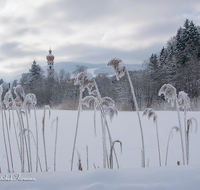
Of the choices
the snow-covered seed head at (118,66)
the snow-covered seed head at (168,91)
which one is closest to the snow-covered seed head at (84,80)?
the snow-covered seed head at (118,66)

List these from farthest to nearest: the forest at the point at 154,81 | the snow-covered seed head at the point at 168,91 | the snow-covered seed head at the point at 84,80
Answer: the forest at the point at 154,81
the snow-covered seed head at the point at 168,91
the snow-covered seed head at the point at 84,80

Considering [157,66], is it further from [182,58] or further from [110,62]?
[110,62]

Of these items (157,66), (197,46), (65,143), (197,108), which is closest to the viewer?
(65,143)

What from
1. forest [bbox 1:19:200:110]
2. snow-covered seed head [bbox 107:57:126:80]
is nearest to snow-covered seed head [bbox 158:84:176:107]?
snow-covered seed head [bbox 107:57:126:80]

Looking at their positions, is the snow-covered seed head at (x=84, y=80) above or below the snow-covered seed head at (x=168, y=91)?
above

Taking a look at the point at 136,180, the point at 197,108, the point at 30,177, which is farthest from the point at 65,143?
the point at 197,108

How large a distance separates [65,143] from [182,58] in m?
18.7

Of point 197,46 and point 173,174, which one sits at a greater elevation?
point 197,46

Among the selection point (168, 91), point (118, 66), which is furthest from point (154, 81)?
point (118, 66)

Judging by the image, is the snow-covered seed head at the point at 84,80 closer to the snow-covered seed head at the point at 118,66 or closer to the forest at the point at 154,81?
the snow-covered seed head at the point at 118,66

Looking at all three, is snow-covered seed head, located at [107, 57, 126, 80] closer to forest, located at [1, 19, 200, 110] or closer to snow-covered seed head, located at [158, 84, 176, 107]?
snow-covered seed head, located at [158, 84, 176, 107]

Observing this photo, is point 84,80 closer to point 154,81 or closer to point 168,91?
point 168,91

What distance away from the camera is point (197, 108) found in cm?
706

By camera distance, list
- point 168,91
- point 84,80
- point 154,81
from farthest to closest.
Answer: point 154,81, point 168,91, point 84,80
